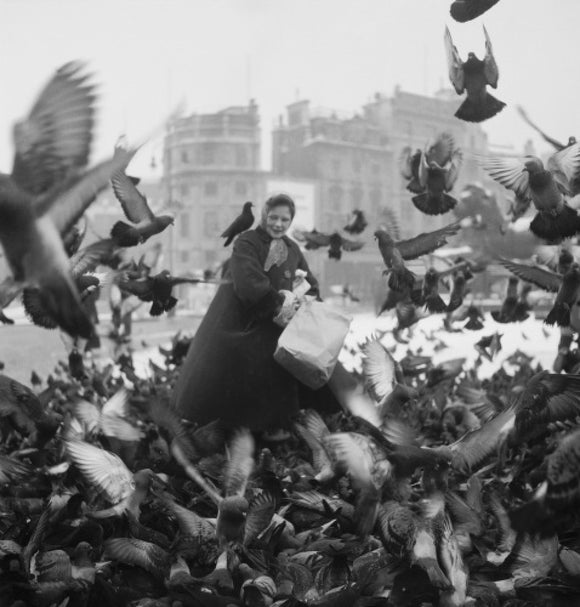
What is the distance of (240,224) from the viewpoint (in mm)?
5102

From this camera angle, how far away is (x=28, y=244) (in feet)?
7.78

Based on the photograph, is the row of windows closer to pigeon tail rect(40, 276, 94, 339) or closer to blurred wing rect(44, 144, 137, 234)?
blurred wing rect(44, 144, 137, 234)

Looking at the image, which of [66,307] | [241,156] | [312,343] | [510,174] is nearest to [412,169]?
[510,174]

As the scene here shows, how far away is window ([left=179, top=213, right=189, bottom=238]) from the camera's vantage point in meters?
51.0

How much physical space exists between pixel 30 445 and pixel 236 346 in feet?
4.52

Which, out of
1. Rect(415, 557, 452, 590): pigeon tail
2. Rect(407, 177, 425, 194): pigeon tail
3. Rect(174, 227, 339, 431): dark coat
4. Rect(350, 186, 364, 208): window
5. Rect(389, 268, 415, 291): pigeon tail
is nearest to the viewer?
Rect(415, 557, 452, 590): pigeon tail

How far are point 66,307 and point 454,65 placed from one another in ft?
6.91

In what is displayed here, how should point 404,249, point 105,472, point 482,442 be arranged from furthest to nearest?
point 404,249
point 105,472
point 482,442

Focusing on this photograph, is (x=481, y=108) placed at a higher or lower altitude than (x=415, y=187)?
higher

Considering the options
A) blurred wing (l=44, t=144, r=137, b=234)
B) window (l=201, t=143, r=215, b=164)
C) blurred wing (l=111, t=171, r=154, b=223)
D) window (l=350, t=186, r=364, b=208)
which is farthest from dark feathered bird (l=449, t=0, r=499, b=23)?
window (l=350, t=186, r=364, b=208)

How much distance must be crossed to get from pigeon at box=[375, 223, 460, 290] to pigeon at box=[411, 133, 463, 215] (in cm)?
14

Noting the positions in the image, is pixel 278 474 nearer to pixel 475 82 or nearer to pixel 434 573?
pixel 434 573

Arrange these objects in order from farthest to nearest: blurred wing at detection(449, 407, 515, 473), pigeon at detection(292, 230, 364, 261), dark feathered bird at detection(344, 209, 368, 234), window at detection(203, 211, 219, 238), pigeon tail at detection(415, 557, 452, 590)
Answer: window at detection(203, 211, 219, 238) → dark feathered bird at detection(344, 209, 368, 234) → pigeon at detection(292, 230, 364, 261) → blurred wing at detection(449, 407, 515, 473) → pigeon tail at detection(415, 557, 452, 590)

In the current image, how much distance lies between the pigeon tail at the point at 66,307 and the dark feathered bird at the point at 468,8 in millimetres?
1662
